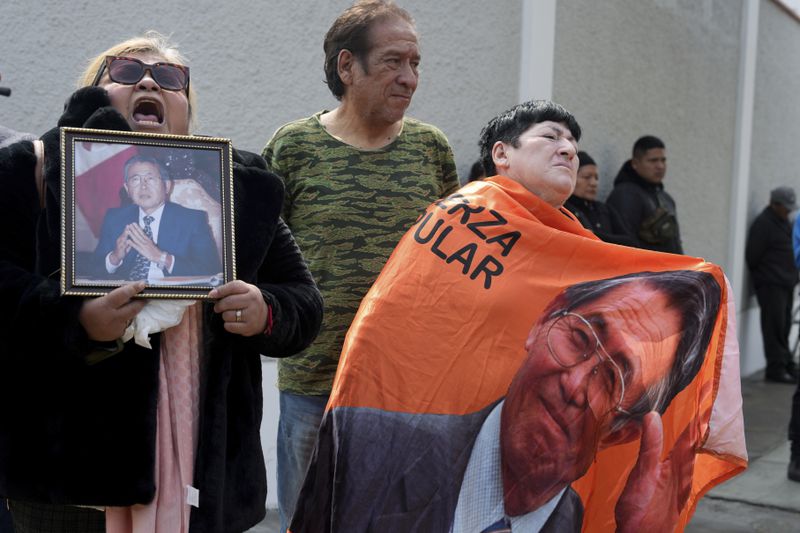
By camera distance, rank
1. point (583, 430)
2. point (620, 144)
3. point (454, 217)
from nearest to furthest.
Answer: point (583, 430) < point (454, 217) < point (620, 144)

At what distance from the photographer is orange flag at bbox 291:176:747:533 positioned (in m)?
2.62

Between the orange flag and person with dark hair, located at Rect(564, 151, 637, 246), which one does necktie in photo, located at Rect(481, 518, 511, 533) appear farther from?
person with dark hair, located at Rect(564, 151, 637, 246)

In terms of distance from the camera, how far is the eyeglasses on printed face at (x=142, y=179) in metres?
2.20

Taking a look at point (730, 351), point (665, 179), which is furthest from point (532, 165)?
point (665, 179)

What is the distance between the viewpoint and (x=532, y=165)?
2957 millimetres

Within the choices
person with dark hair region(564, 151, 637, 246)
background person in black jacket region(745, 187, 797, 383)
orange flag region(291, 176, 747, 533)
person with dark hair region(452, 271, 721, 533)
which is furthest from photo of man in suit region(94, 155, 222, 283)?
background person in black jacket region(745, 187, 797, 383)

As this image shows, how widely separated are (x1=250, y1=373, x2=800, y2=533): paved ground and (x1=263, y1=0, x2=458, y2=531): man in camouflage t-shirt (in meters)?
2.05

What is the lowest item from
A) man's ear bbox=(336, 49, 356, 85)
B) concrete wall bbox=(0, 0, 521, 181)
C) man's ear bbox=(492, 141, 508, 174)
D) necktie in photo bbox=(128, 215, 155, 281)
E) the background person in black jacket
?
the background person in black jacket

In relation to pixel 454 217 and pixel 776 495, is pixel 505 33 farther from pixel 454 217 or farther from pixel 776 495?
pixel 454 217

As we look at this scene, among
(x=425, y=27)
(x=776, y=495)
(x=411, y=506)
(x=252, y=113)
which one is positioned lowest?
(x=776, y=495)

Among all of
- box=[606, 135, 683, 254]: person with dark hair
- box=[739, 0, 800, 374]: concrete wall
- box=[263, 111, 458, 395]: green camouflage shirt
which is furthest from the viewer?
box=[739, 0, 800, 374]: concrete wall

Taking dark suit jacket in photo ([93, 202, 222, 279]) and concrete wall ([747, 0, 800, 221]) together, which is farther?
concrete wall ([747, 0, 800, 221])

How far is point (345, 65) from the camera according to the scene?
3346mm

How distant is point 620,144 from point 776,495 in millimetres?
3427
